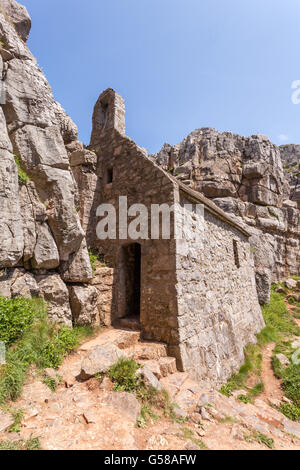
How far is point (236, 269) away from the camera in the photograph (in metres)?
10.4

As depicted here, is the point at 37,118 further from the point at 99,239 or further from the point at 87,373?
the point at 87,373

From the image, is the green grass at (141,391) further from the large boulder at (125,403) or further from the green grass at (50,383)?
the green grass at (50,383)

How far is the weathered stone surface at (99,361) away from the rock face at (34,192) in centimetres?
178

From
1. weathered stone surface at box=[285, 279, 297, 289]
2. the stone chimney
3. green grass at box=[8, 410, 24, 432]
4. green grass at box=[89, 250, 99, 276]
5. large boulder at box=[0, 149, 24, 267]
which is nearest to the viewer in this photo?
green grass at box=[8, 410, 24, 432]

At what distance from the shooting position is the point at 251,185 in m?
19.6

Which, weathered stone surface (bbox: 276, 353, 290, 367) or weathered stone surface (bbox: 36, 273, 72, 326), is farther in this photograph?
weathered stone surface (bbox: 276, 353, 290, 367)

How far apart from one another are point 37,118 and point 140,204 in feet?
12.4

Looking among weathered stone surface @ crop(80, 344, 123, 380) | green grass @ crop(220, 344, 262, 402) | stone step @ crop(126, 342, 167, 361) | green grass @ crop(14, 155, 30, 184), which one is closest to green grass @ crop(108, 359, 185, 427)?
weathered stone surface @ crop(80, 344, 123, 380)

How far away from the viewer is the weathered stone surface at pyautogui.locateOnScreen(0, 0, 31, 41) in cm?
764

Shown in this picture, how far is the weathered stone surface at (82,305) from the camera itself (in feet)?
20.5

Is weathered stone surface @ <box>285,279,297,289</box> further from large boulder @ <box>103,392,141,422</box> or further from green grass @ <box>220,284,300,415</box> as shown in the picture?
large boulder @ <box>103,392,141,422</box>

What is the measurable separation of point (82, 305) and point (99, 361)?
7.13ft

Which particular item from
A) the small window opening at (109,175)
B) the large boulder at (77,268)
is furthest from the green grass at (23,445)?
the small window opening at (109,175)

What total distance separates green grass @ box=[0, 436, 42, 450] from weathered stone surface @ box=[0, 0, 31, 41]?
10825mm
